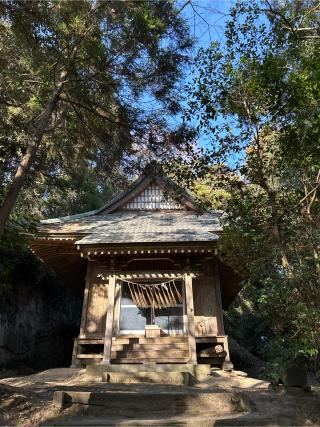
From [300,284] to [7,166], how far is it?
7853 millimetres

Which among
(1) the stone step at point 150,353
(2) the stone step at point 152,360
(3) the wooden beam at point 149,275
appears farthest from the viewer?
(3) the wooden beam at point 149,275

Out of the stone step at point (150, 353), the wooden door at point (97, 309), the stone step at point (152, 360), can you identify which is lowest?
the stone step at point (152, 360)

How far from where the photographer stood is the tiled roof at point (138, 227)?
385 inches

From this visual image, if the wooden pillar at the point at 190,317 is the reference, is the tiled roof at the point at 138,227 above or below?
above

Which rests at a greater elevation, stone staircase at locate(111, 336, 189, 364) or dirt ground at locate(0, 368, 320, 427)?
stone staircase at locate(111, 336, 189, 364)

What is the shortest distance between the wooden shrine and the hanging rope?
0.09ft

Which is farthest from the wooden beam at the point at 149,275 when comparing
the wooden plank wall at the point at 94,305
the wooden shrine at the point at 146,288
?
the wooden plank wall at the point at 94,305

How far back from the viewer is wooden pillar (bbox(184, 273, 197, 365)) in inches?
354

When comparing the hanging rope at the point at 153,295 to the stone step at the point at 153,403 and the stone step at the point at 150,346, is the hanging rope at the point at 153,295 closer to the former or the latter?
the stone step at the point at 150,346

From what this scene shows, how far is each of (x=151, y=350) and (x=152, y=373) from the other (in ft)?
6.38

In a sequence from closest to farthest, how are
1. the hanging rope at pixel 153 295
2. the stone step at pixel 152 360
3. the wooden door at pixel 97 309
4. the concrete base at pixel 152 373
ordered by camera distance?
the concrete base at pixel 152 373 → the stone step at pixel 152 360 → the hanging rope at pixel 153 295 → the wooden door at pixel 97 309

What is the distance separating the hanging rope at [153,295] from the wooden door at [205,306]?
0.62 metres

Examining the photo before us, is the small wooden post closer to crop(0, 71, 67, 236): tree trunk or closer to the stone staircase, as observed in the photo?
the stone staircase

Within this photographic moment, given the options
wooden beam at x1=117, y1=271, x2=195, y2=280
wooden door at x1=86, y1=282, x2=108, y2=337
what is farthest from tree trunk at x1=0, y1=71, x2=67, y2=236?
wooden door at x1=86, y1=282, x2=108, y2=337
